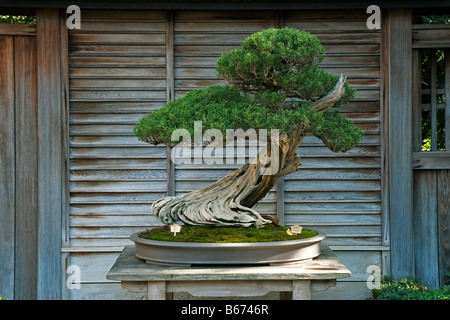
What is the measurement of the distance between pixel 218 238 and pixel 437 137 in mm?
2560

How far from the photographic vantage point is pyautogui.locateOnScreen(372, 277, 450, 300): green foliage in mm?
3670

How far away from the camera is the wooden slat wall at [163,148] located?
408 cm

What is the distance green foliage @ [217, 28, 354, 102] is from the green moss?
761 millimetres

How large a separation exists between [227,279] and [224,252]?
0.15 metres

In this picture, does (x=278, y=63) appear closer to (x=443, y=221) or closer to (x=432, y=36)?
(x=432, y=36)

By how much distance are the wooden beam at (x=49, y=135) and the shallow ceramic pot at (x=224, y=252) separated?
4.77 feet

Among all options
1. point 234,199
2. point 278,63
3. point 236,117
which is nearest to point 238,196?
point 234,199

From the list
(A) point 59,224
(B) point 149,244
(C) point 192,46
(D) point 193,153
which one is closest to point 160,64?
(C) point 192,46

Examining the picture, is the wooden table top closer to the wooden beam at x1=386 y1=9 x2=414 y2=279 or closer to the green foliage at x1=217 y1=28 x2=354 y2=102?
the green foliage at x1=217 y1=28 x2=354 y2=102

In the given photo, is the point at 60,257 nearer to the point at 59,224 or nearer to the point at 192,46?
the point at 59,224

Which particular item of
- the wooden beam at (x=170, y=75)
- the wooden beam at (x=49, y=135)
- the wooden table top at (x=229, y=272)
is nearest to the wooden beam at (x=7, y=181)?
the wooden beam at (x=49, y=135)

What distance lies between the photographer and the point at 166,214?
304 centimetres

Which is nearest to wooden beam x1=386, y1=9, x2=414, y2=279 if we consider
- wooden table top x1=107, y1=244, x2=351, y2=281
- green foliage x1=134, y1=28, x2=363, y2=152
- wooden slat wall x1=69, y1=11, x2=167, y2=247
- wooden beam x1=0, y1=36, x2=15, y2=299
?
green foliage x1=134, y1=28, x2=363, y2=152

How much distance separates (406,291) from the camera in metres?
3.76
